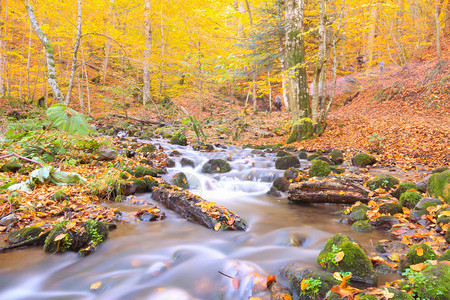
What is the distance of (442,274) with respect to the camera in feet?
6.84

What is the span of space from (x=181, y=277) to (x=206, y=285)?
1.15 feet

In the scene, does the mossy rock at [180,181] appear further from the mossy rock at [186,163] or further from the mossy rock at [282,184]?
the mossy rock at [282,184]

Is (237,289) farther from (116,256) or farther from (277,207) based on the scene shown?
(277,207)

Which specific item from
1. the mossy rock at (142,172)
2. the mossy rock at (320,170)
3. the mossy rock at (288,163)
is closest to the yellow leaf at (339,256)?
the mossy rock at (320,170)

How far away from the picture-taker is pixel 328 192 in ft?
17.4

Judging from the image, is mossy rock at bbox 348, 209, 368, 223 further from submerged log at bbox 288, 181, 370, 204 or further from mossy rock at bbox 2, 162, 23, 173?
mossy rock at bbox 2, 162, 23, 173

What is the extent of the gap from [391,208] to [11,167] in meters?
7.52

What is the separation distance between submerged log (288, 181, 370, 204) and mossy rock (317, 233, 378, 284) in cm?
253

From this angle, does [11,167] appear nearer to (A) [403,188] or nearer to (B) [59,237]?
(B) [59,237]

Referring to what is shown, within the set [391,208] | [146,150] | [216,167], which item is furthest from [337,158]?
[146,150]

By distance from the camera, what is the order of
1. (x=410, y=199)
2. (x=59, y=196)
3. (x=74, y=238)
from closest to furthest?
(x=74, y=238), (x=410, y=199), (x=59, y=196)

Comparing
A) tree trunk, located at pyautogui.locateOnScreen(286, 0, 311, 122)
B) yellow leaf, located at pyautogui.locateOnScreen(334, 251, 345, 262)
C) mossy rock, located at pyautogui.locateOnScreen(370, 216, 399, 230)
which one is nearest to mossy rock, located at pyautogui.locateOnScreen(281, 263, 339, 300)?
yellow leaf, located at pyautogui.locateOnScreen(334, 251, 345, 262)

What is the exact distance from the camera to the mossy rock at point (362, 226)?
3883mm

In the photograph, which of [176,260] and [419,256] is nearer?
[419,256]
